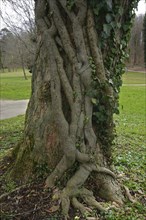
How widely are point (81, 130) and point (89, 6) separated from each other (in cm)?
129

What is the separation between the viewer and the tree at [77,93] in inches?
115

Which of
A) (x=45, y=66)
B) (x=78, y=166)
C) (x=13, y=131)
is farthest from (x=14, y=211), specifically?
(x=13, y=131)

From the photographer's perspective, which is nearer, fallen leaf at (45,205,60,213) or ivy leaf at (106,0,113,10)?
fallen leaf at (45,205,60,213)

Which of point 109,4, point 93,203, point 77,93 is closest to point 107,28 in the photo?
point 109,4

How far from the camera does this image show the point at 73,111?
2928 millimetres

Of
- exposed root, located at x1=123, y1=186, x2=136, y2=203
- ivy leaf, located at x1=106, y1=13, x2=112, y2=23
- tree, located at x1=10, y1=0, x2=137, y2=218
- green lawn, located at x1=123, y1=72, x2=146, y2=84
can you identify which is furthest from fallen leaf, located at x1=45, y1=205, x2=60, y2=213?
green lawn, located at x1=123, y1=72, x2=146, y2=84

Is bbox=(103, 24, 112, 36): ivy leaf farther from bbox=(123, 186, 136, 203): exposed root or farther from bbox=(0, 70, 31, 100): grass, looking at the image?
bbox=(0, 70, 31, 100): grass

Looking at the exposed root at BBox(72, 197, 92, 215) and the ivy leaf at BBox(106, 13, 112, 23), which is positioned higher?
the ivy leaf at BBox(106, 13, 112, 23)

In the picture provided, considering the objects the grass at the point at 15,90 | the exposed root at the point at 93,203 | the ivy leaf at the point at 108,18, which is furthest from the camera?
the grass at the point at 15,90

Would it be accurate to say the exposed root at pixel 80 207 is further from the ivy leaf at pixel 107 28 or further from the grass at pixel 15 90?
the grass at pixel 15 90

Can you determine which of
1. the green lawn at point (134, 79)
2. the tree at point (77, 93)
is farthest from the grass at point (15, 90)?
the tree at point (77, 93)

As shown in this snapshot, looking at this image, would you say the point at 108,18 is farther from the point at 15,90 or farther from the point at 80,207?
the point at 15,90

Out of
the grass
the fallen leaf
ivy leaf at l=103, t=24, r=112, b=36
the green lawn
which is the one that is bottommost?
the green lawn

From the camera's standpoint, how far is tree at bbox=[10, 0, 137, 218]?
2924 millimetres
